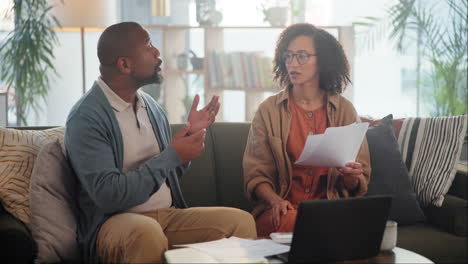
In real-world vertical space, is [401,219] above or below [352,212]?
below

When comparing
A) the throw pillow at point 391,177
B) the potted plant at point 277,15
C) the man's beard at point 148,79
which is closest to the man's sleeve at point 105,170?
the man's beard at point 148,79

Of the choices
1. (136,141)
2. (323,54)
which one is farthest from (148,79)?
(323,54)

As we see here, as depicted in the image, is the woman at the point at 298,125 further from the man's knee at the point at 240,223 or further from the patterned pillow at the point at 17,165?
the patterned pillow at the point at 17,165

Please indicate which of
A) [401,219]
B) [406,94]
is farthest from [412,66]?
[401,219]

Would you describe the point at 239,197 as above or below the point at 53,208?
below

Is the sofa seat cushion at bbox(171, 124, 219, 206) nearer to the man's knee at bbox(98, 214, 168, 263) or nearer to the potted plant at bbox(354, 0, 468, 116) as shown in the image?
the man's knee at bbox(98, 214, 168, 263)

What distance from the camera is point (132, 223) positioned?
1944mm

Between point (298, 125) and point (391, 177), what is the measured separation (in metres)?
0.44

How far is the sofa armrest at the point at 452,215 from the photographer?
2521 mm

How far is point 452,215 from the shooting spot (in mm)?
2545

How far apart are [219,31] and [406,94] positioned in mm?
1744

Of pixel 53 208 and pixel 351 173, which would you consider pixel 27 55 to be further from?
pixel 351 173

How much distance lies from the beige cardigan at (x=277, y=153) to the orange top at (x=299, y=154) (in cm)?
3

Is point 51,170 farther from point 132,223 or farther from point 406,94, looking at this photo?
point 406,94
